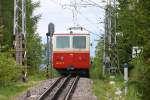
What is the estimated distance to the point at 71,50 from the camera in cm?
3425

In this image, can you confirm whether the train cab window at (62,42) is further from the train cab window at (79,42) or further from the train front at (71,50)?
the train cab window at (79,42)

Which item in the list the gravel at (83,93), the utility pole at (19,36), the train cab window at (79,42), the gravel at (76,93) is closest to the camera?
the gravel at (76,93)

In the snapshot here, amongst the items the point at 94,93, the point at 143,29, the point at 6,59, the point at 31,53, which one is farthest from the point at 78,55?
the point at 143,29

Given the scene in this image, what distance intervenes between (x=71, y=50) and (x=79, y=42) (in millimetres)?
645

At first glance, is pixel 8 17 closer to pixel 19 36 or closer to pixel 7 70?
pixel 19 36

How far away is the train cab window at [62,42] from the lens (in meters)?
34.3

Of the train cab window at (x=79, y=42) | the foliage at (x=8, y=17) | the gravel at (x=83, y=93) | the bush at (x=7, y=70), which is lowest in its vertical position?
the gravel at (x=83, y=93)

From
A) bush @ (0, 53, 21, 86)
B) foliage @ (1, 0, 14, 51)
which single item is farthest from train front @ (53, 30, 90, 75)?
foliage @ (1, 0, 14, 51)

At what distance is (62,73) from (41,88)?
1222 centimetres

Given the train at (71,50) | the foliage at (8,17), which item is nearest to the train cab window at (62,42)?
the train at (71,50)

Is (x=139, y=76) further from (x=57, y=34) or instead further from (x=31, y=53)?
(x=31, y=53)

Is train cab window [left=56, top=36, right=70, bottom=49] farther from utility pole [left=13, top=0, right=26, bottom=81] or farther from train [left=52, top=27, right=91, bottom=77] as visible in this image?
utility pole [left=13, top=0, right=26, bottom=81]

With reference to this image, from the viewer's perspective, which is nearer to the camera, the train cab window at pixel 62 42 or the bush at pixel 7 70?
the bush at pixel 7 70

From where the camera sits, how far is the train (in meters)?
34.1
